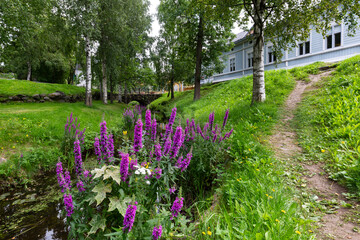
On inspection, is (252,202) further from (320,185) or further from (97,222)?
(97,222)

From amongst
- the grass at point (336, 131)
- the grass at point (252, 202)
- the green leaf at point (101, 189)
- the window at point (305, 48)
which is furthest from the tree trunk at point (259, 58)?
the window at point (305, 48)

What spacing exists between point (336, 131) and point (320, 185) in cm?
175

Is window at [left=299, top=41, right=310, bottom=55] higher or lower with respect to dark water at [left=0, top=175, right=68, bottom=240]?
higher

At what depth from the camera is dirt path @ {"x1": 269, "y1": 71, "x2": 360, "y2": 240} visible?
1.96 metres

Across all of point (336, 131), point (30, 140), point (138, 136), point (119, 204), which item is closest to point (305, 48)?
point (336, 131)

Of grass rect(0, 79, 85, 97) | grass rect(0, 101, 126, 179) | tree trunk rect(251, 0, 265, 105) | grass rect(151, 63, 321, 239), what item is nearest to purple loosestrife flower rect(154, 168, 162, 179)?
grass rect(151, 63, 321, 239)

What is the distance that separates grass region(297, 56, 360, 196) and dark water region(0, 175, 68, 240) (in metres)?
4.48

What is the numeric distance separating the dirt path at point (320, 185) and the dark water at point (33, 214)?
11.6 feet

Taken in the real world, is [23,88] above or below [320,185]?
above

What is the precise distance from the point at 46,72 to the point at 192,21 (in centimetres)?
2058

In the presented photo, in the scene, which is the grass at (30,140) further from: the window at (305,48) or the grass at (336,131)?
the window at (305,48)

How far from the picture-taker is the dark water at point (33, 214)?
2881 mm

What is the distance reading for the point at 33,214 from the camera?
335cm

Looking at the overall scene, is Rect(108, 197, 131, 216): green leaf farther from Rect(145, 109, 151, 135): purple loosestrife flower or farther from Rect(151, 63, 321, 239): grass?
Rect(145, 109, 151, 135): purple loosestrife flower
